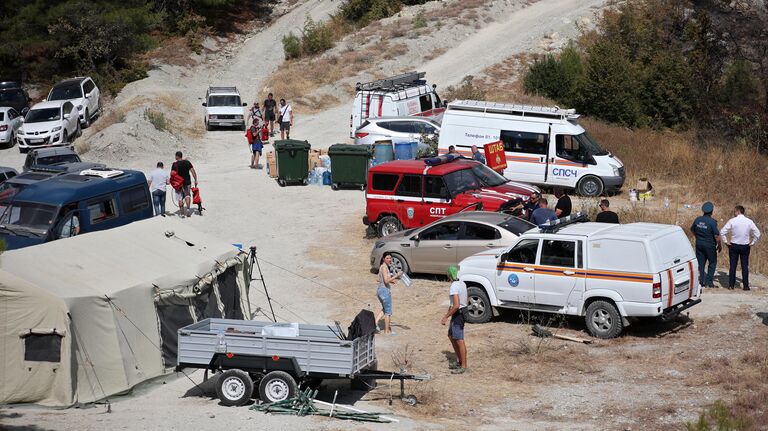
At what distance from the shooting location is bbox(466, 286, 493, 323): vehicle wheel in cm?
1706

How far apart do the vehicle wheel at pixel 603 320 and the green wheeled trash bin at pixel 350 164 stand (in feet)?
41.9

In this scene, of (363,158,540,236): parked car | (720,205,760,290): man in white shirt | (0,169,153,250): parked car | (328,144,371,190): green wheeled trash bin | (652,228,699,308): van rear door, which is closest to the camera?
(652,228,699,308): van rear door

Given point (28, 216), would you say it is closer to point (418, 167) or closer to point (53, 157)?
point (418, 167)

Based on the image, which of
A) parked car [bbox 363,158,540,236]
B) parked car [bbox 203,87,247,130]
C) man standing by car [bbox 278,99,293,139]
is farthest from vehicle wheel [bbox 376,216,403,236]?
parked car [bbox 203,87,247,130]

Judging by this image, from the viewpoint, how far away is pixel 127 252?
15.6m

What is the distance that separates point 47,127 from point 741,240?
25906 millimetres

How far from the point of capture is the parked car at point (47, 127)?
35500 millimetres

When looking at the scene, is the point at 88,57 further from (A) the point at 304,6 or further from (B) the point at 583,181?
(B) the point at 583,181

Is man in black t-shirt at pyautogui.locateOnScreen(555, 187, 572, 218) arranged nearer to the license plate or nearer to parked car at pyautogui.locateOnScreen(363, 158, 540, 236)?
parked car at pyautogui.locateOnScreen(363, 158, 540, 236)

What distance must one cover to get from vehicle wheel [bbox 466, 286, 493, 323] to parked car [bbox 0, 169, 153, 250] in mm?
7694

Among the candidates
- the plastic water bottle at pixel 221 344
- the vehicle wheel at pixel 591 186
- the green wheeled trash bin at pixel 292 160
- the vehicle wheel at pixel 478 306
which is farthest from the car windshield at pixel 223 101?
the plastic water bottle at pixel 221 344

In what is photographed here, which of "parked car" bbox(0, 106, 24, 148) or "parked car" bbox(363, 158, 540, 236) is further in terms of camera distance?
"parked car" bbox(0, 106, 24, 148)

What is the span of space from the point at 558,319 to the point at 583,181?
10333 millimetres

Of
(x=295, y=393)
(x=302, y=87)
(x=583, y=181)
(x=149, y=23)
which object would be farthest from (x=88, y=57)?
(x=295, y=393)
